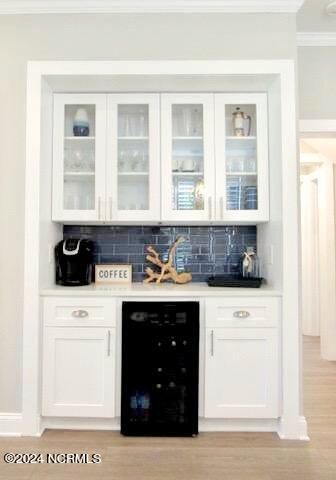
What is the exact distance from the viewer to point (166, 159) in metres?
2.78

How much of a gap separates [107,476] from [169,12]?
2.92 m

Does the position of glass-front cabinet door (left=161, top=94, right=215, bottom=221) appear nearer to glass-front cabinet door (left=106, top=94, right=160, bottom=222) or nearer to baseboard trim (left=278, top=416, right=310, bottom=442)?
glass-front cabinet door (left=106, top=94, right=160, bottom=222)

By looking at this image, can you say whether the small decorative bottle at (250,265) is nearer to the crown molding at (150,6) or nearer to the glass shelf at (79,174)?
the glass shelf at (79,174)

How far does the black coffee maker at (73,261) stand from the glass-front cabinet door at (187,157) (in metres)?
0.65

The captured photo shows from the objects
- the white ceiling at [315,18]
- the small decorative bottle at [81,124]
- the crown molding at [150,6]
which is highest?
the white ceiling at [315,18]

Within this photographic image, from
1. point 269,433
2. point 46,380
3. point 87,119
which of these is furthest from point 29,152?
point 269,433

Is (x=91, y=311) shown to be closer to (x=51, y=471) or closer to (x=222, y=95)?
(x=51, y=471)

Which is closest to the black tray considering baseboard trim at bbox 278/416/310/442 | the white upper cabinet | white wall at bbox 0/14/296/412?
the white upper cabinet

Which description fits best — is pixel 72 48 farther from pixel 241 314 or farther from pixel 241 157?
pixel 241 314

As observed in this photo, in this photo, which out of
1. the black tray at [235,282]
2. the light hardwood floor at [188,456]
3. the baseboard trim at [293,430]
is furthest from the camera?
the black tray at [235,282]

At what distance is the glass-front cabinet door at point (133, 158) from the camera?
278 centimetres

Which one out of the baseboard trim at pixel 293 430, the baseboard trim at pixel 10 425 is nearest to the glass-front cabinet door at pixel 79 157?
the baseboard trim at pixel 10 425

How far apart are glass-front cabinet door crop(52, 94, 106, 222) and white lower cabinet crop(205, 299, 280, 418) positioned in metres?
1.20

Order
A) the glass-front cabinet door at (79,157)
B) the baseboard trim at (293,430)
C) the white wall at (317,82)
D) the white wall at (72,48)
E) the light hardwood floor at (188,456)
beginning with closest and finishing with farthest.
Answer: the light hardwood floor at (188,456), the baseboard trim at (293,430), the white wall at (72,48), the glass-front cabinet door at (79,157), the white wall at (317,82)
